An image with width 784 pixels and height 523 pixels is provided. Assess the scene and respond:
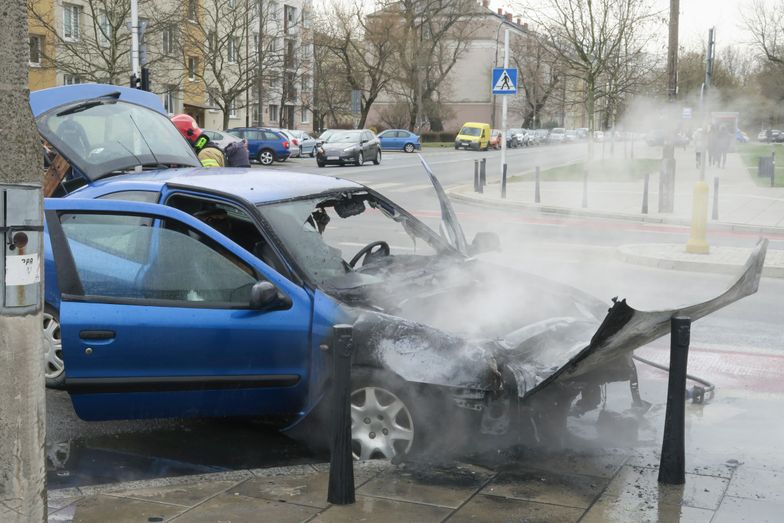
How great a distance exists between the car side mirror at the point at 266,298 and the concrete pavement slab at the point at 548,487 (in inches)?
54.2

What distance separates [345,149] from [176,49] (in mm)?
12213

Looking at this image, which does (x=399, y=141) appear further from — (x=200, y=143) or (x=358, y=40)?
(x=200, y=143)

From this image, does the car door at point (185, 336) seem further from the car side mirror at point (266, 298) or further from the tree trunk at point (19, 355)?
the tree trunk at point (19, 355)

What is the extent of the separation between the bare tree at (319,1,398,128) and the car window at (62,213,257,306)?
5797cm

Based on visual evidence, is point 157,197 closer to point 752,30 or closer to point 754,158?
point 752,30

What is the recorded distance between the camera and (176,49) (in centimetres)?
4278

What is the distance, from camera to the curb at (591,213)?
16703mm

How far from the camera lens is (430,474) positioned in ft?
15.0

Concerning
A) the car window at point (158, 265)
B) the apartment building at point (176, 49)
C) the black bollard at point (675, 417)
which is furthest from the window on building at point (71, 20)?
the black bollard at point (675, 417)

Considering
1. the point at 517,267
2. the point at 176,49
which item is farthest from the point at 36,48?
the point at 517,267

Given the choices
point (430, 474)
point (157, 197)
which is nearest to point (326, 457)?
point (430, 474)

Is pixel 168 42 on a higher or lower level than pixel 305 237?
higher

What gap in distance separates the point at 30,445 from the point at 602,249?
37.3 ft

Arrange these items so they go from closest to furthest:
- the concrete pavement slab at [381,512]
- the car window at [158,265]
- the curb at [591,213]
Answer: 1. the concrete pavement slab at [381,512]
2. the car window at [158,265]
3. the curb at [591,213]
